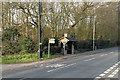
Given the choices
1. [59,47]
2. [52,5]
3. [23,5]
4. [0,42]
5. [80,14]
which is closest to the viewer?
[0,42]

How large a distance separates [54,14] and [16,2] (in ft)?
24.2

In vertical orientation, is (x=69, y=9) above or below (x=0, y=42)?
above

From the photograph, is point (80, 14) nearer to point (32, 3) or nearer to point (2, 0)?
point (32, 3)

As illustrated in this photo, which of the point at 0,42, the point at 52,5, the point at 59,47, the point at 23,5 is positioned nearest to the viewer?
the point at 0,42

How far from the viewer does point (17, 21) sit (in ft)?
82.6

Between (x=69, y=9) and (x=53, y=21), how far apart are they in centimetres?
418

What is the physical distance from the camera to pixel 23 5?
909 inches

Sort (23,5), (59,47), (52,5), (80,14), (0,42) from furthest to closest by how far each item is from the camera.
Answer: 1. (80,14)
2. (52,5)
3. (59,47)
4. (23,5)
5. (0,42)

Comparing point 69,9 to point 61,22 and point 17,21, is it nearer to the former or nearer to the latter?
point 61,22

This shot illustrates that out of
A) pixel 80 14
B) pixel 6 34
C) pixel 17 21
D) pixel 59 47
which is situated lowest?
pixel 59 47

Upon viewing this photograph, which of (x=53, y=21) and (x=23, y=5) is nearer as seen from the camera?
(x=23, y=5)

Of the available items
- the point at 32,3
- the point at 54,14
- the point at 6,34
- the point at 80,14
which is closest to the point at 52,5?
the point at 54,14

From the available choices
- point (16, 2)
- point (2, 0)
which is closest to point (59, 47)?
point (16, 2)

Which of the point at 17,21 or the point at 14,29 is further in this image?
the point at 17,21
